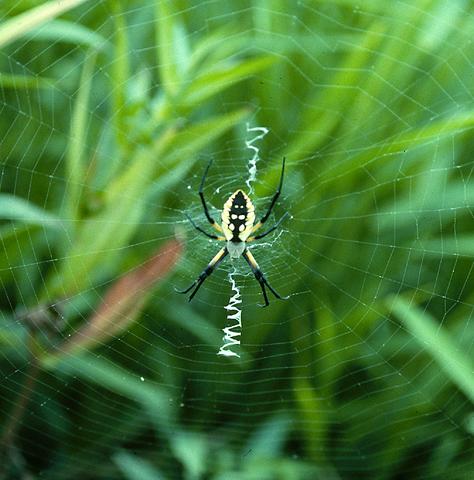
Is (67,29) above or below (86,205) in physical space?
above

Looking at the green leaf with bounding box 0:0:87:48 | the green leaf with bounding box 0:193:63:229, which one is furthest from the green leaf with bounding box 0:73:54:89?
the green leaf with bounding box 0:193:63:229

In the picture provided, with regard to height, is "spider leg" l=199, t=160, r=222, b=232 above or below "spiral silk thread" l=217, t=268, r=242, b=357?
above

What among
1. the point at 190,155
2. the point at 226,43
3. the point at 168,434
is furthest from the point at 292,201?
the point at 168,434

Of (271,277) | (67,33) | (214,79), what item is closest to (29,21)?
(67,33)

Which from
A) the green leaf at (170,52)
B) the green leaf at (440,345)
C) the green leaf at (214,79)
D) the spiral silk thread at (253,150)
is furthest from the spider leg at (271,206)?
the green leaf at (440,345)

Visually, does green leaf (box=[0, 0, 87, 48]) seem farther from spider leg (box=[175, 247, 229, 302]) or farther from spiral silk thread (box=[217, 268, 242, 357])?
spiral silk thread (box=[217, 268, 242, 357])

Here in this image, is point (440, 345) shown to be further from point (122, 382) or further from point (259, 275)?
point (122, 382)

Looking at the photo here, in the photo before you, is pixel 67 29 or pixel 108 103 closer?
pixel 67 29

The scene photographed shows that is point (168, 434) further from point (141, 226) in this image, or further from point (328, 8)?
point (328, 8)
